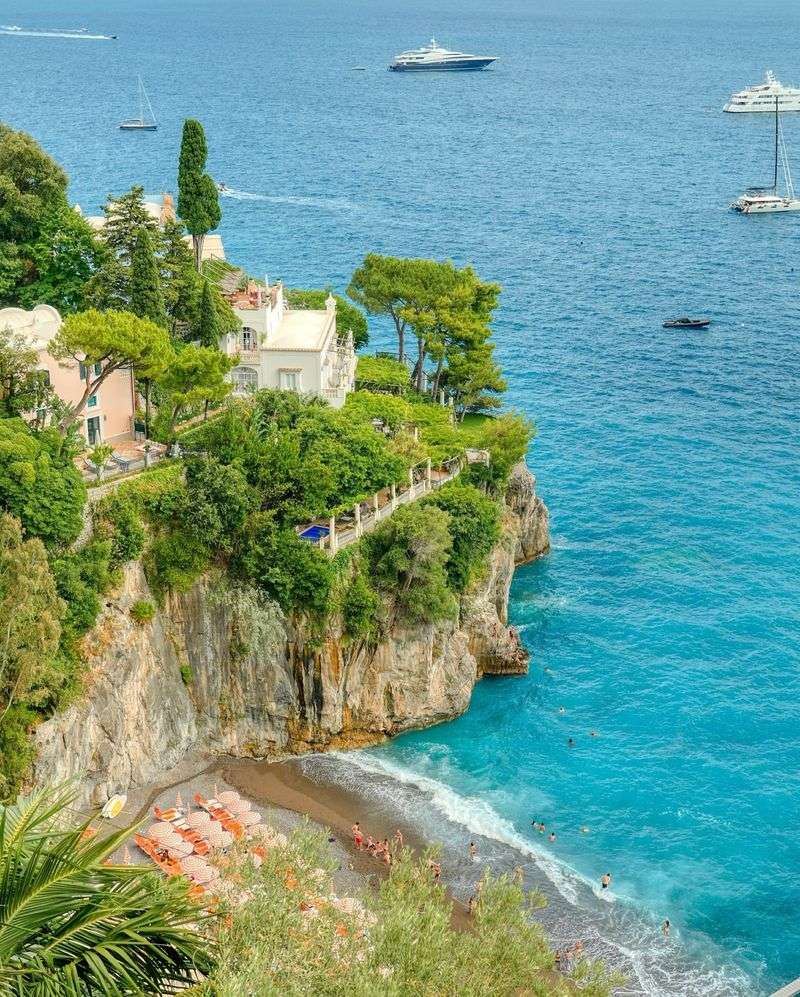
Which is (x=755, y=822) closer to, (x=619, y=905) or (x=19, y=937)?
(x=619, y=905)

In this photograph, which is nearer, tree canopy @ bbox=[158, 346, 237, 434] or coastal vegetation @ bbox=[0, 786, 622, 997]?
coastal vegetation @ bbox=[0, 786, 622, 997]

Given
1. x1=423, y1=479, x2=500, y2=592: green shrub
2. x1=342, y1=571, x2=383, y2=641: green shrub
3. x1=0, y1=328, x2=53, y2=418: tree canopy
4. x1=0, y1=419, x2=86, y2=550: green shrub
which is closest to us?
x1=0, y1=419, x2=86, y2=550: green shrub

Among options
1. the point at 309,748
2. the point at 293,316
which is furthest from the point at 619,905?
the point at 293,316

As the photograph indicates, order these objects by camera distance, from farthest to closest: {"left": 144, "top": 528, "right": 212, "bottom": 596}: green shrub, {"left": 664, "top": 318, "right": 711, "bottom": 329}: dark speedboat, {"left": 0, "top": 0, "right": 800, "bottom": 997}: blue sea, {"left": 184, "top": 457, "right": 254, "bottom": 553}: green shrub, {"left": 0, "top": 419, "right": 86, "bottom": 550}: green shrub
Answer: {"left": 664, "top": 318, "right": 711, "bottom": 329}: dark speedboat → {"left": 184, "top": 457, "right": 254, "bottom": 553}: green shrub → {"left": 144, "top": 528, "right": 212, "bottom": 596}: green shrub → {"left": 0, "top": 0, "right": 800, "bottom": 997}: blue sea → {"left": 0, "top": 419, "right": 86, "bottom": 550}: green shrub

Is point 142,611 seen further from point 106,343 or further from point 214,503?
point 106,343

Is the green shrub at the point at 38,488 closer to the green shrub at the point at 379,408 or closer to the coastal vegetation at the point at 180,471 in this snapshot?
the coastal vegetation at the point at 180,471

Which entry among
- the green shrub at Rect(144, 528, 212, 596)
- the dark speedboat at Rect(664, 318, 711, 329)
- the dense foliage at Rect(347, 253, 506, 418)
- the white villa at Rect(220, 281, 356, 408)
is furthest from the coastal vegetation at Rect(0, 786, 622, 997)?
the dark speedboat at Rect(664, 318, 711, 329)

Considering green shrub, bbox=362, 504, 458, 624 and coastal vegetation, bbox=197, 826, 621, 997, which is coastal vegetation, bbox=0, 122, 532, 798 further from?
coastal vegetation, bbox=197, 826, 621, 997
